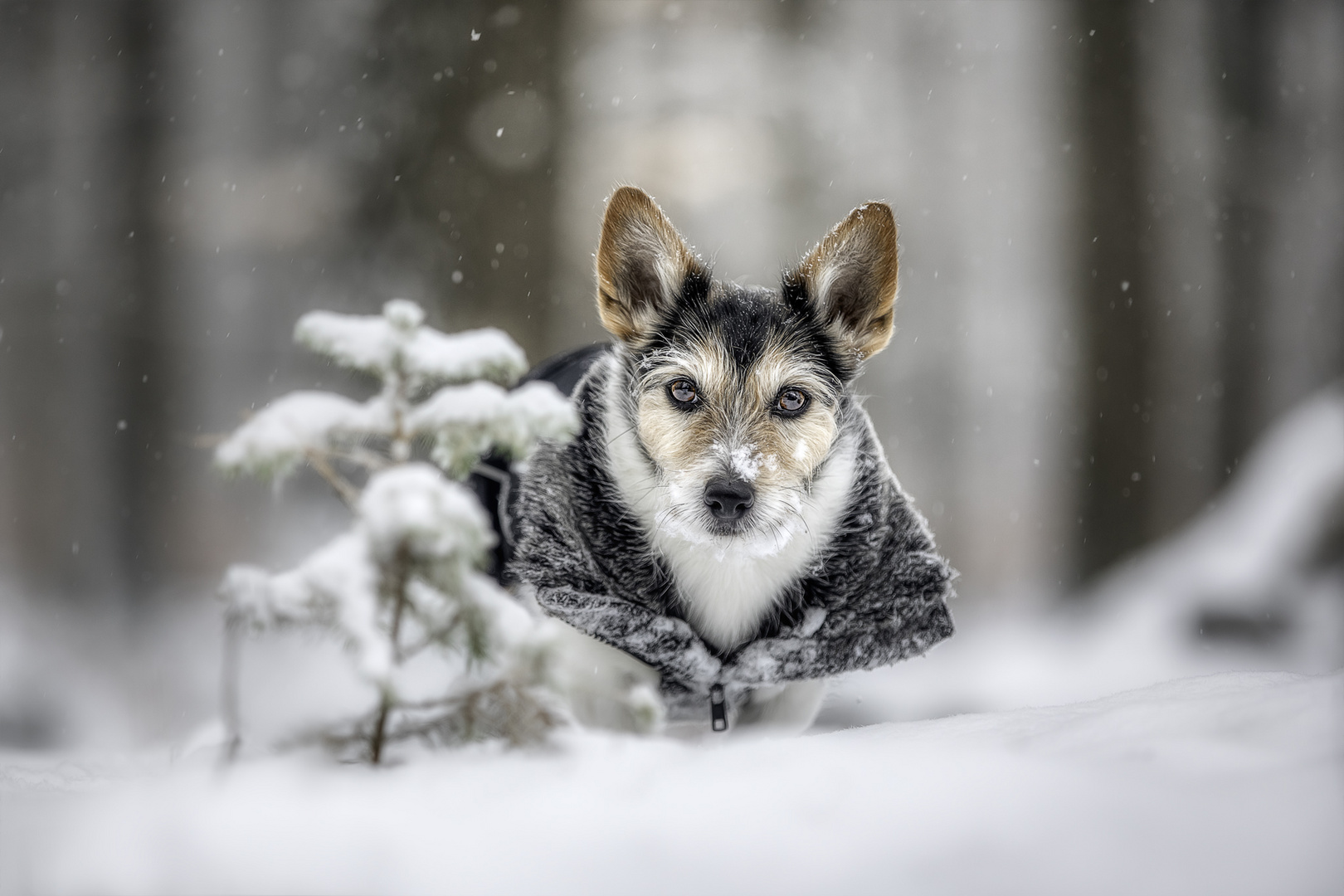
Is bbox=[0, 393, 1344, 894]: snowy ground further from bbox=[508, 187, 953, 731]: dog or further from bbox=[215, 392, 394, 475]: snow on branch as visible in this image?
bbox=[508, 187, 953, 731]: dog

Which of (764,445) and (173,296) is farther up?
(173,296)

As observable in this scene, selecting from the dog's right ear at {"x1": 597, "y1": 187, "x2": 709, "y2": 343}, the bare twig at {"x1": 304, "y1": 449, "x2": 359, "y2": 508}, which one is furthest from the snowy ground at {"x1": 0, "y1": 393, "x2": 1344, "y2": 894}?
the dog's right ear at {"x1": 597, "y1": 187, "x2": 709, "y2": 343}

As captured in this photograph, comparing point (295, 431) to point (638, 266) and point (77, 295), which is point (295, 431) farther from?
point (77, 295)

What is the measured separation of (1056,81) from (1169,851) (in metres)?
6.20

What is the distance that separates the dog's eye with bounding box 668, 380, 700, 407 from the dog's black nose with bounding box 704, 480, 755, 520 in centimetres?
33

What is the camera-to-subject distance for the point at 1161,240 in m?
6.05

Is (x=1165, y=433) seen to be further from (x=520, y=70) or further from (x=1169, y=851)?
(x=1169, y=851)

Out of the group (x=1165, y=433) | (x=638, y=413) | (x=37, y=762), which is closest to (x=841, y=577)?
(x=638, y=413)

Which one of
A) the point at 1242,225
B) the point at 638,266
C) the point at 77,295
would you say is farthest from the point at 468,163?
the point at 1242,225

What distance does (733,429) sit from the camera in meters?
2.32

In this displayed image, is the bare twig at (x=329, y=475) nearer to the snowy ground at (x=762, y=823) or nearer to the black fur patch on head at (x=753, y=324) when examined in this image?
the snowy ground at (x=762, y=823)

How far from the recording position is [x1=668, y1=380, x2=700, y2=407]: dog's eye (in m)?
2.41

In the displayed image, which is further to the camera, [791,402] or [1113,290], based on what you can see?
[1113,290]

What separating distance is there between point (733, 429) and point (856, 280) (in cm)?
62
